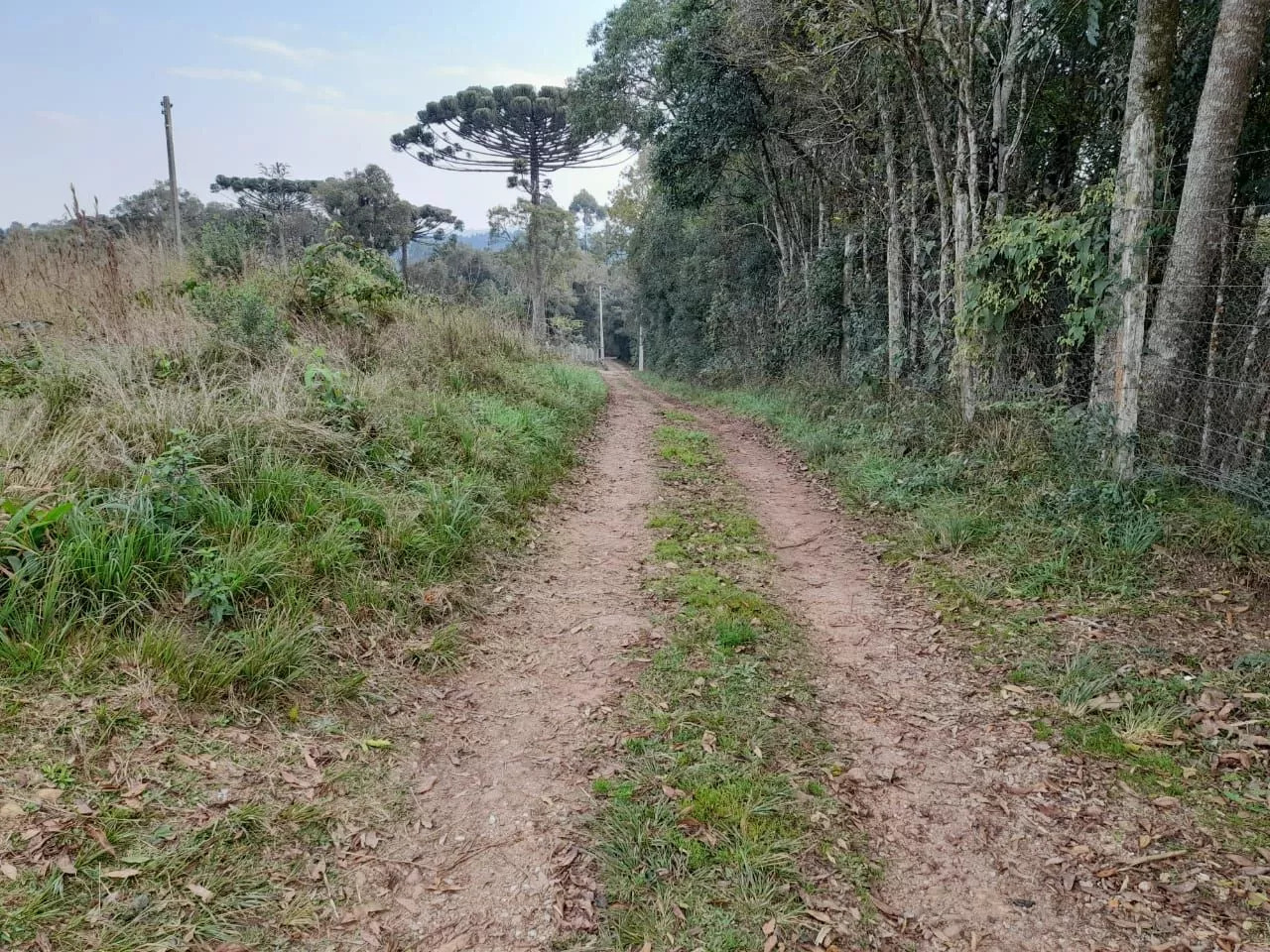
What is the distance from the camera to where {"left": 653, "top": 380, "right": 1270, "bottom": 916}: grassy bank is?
2910 mm

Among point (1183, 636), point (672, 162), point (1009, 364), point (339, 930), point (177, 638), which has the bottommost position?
point (339, 930)

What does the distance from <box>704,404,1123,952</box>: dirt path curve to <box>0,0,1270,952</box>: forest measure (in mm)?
20

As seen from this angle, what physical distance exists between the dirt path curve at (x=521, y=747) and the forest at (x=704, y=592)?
0.9 inches

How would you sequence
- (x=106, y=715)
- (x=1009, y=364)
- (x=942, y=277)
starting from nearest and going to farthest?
(x=106, y=715) < (x=1009, y=364) < (x=942, y=277)

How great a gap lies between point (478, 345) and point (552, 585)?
21.8ft

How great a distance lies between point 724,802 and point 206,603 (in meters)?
2.81

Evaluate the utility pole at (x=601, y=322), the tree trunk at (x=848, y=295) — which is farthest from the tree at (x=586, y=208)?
the tree trunk at (x=848, y=295)

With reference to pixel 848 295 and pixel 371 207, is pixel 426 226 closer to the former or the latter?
pixel 371 207

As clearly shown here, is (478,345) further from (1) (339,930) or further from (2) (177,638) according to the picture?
(1) (339,930)

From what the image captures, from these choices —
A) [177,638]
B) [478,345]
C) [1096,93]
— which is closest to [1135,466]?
[1096,93]

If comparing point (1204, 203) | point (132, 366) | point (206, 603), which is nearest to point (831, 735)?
point (206, 603)

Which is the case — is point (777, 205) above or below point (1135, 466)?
above

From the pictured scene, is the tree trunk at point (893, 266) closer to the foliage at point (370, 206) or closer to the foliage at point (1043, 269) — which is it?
the foliage at point (1043, 269)

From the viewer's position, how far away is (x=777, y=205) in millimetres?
16141
